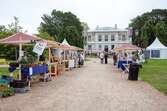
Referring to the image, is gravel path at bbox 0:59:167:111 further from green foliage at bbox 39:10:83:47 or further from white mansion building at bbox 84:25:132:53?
white mansion building at bbox 84:25:132:53

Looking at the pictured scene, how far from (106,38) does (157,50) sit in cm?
3971

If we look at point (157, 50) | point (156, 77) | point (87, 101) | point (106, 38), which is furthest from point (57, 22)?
point (87, 101)

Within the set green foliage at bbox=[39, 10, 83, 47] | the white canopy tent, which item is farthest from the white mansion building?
the white canopy tent

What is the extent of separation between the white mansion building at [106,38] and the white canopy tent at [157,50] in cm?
3429

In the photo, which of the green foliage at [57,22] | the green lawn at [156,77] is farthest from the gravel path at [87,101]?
the green foliage at [57,22]

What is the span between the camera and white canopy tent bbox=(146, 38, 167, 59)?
70000 millimetres

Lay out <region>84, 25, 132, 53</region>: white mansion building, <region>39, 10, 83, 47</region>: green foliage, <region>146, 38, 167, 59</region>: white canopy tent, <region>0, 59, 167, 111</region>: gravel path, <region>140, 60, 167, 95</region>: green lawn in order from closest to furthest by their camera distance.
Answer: <region>0, 59, 167, 111</region>: gravel path → <region>140, 60, 167, 95</region>: green lawn → <region>146, 38, 167, 59</region>: white canopy tent → <region>39, 10, 83, 47</region>: green foliage → <region>84, 25, 132, 53</region>: white mansion building

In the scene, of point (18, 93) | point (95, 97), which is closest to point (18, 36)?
point (18, 93)

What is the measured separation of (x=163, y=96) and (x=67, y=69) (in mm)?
19418

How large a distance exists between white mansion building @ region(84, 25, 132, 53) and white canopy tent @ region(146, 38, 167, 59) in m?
34.3

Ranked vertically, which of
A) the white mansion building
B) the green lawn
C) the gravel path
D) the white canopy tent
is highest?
the white mansion building

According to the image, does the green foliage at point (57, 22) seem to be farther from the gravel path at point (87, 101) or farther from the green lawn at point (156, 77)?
the gravel path at point (87, 101)

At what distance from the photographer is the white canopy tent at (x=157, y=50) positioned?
70.0 meters

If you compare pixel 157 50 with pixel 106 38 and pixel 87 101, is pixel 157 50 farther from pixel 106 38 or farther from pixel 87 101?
pixel 87 101
